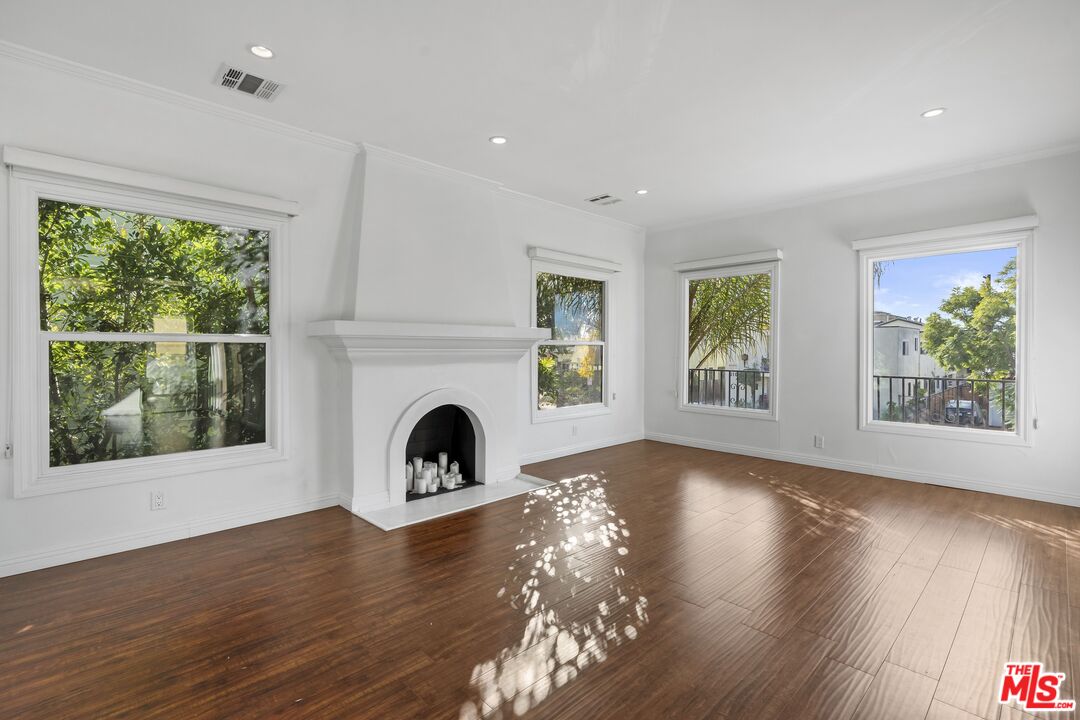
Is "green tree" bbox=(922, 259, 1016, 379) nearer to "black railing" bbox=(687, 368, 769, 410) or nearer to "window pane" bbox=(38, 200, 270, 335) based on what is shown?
"black railing" bbox=(687, 368, 769, 410)

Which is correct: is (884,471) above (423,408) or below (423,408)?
below

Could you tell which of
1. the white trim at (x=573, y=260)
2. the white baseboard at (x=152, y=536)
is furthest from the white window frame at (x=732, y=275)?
the white baseboard at (x=152, y=536)

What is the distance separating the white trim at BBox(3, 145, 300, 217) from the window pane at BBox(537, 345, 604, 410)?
9.51 ft

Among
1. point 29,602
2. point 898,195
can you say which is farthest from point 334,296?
point 898,195

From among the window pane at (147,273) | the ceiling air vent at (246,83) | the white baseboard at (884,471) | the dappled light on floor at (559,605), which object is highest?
the ceiling air vent at (246,83)

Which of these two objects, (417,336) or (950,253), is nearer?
(417,336)

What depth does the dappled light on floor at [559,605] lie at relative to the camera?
1.85 meters

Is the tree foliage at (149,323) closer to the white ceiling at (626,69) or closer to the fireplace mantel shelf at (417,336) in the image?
the fireplace mantel shelf at (417,336)

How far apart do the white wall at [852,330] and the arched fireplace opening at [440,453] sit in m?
2.95

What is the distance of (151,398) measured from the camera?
3.10 meters

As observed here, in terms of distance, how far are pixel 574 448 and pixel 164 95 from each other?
4.62 m

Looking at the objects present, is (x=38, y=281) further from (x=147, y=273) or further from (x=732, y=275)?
(x=732, y=275)

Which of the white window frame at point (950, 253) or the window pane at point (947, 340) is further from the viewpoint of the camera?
Answer: the window pane at point (947, 340)

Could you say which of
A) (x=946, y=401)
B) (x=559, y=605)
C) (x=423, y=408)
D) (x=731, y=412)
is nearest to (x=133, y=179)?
(x=423, y=408)
